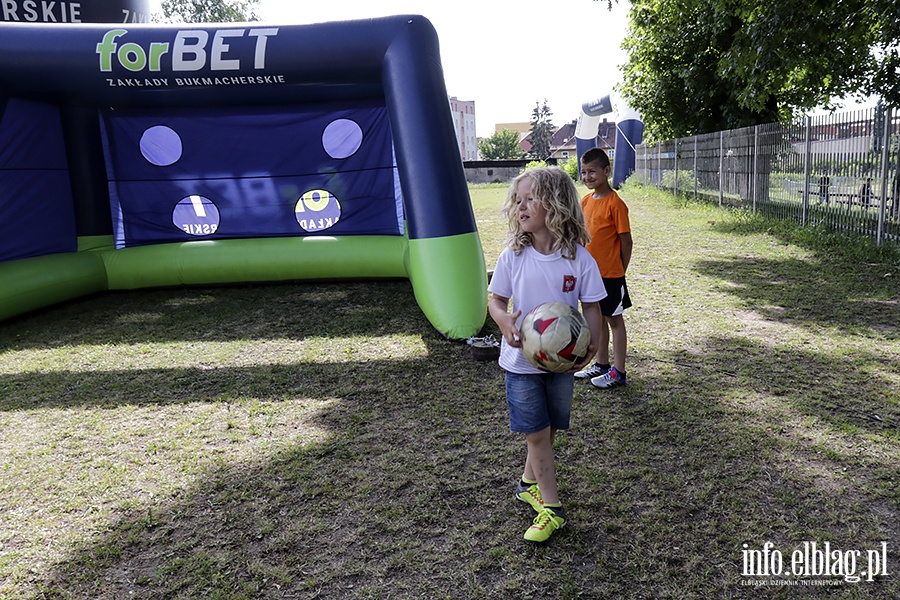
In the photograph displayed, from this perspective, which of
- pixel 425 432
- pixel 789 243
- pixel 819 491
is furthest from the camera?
pixel 789 243

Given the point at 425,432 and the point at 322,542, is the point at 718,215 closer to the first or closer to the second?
the point at 425,432

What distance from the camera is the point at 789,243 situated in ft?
34.8

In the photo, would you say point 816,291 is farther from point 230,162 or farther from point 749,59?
point 230,162

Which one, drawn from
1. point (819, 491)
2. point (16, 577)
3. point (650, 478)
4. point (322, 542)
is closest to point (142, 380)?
point (16, 577)

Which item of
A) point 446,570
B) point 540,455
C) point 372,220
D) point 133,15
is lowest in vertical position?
point 446,570

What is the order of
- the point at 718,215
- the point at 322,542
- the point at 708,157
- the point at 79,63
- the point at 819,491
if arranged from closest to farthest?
the point at 322,542 → the point at 819,491 → the point at 79,63 → the point at 718,215 → the point at 708,157

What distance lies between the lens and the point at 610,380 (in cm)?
459

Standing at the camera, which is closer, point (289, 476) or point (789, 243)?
point (289, 476)

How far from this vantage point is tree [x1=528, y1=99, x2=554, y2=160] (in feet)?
313

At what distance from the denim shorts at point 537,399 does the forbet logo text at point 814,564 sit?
2.96ft

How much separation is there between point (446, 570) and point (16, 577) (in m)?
1.70

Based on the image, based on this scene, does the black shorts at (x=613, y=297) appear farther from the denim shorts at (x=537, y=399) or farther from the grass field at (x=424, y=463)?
the denim shorts at (x=537, y=399)

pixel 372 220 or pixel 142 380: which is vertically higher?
pixel 372 220

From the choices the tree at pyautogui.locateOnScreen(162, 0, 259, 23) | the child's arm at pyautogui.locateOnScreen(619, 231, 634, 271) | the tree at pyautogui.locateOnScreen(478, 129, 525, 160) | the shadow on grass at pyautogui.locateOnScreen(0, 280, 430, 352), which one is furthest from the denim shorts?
the tree at pyautogui.locateOnScreen(478, 129, 525, 160)
